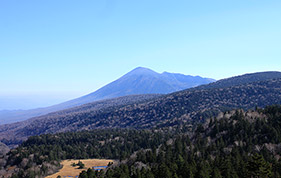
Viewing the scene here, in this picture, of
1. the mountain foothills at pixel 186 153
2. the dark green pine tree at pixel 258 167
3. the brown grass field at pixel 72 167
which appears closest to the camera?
the dark green pine tree at pixel 258 167

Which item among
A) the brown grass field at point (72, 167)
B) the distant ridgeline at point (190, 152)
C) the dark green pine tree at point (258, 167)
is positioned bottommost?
the brown grass field at point (72, 167)

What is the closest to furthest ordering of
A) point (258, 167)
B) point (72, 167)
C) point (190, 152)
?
point (258, 167)
point (190, 152)
point (72, 167)

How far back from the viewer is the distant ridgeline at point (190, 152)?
53.2 m

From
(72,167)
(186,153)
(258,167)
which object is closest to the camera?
(258,167)

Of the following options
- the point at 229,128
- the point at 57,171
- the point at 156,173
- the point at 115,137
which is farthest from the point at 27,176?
the point at 229,128

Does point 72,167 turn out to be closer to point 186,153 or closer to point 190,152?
point 186,153

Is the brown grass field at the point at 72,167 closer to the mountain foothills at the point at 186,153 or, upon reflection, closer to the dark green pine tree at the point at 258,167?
the mountain foothills at the point at 186,153

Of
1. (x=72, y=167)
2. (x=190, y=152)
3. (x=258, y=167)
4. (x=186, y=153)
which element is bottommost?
(x=72, y=167)

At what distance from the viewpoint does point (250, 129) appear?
85.3 metres

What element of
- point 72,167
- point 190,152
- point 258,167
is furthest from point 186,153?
point 72,167

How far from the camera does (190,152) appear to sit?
77.4 meters

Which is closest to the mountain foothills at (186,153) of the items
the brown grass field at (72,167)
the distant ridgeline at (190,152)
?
the distant ridgeline at (190,152)

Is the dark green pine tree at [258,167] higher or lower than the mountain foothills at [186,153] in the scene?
higher

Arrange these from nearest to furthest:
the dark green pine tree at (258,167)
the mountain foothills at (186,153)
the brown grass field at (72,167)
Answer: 1. the dark green pine tree at (258,167)
2. the mountain foothills at (186,153)
3. the brown grass field at (72,167)
